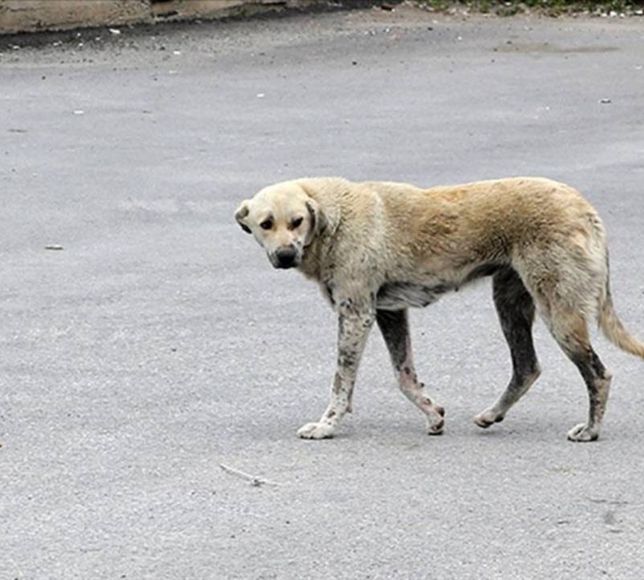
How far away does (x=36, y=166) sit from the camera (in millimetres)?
12836

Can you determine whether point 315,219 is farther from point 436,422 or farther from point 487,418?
point 487,418

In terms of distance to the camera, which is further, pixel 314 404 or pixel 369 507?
pixel 314 404

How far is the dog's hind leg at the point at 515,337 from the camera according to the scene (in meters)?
7.26

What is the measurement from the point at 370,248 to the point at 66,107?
8.46 metres

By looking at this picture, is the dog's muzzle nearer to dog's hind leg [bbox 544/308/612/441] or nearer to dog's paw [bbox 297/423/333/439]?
dog's paw [bbox 297/423/333/439]

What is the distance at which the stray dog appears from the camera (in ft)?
22.8

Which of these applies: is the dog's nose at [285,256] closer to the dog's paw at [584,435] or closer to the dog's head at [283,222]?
the dog's head at [283,222]

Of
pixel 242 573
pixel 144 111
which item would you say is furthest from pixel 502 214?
pixel 144 111

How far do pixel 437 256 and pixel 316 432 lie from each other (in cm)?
81

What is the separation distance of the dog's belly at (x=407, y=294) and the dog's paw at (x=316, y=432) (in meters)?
0.52

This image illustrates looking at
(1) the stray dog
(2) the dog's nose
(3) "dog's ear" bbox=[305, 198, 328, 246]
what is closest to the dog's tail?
(1) the stray dog

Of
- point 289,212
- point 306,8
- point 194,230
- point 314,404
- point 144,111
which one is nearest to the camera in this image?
point 289,212

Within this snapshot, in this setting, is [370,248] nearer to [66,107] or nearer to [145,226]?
[145,226]

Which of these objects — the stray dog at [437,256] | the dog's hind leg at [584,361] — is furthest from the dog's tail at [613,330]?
the dog's hind leg at [584,361]
